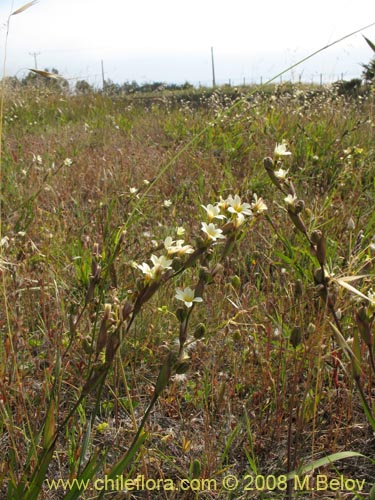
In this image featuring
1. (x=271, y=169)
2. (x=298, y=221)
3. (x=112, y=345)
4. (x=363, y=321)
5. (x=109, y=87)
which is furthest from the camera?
(x=109, y=87)

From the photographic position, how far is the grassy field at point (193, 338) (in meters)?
1.01

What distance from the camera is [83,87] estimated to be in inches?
354

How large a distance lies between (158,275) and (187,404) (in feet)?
2.84

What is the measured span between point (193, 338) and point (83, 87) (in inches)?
344

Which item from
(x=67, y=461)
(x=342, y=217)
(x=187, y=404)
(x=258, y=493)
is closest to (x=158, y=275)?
(x=258, y=493)

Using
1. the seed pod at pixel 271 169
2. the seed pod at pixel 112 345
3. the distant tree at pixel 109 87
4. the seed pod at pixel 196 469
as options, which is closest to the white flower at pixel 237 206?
the seed pod at pixel 271 169

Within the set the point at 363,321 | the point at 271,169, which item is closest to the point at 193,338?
the point at 363,321

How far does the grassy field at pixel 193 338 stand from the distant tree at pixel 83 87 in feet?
17.5

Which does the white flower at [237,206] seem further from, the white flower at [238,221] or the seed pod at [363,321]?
the seed pod at [363,321]

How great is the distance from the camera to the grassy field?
101 cm

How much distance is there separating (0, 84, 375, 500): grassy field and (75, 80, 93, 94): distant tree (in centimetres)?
534

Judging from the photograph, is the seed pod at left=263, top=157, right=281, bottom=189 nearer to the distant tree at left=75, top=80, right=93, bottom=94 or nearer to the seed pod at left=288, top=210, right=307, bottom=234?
the seed pod at left=288, top=210, right=307, bottom=234

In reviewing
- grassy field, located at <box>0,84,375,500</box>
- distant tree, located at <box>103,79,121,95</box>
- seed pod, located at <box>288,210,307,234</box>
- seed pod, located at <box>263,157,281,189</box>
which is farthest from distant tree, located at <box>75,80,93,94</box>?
seed pod, located at <box>288,210,307,234</box>

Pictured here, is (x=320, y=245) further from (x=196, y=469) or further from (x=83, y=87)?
(x=83, y=87)
